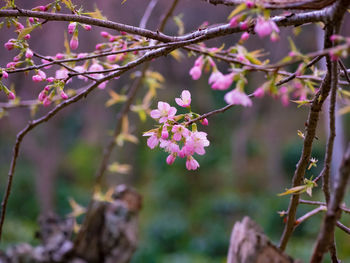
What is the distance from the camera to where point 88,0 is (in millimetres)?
2775

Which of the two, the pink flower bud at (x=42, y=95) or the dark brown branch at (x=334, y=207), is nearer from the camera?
the dark brown branch at (x=334, y=207)

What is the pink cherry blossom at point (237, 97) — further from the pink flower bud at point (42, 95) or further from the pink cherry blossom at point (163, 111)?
the pink flower bud at point (42, 95)

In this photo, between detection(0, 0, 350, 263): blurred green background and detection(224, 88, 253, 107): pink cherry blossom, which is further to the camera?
detection(0, 0, 350, 263): blurred green background

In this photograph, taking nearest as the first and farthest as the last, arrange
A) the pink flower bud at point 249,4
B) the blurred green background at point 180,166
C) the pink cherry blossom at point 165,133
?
the pink flower bud at point 249,4, the pink cherry blossom at point 165,133, the blurred green background at point 180,166

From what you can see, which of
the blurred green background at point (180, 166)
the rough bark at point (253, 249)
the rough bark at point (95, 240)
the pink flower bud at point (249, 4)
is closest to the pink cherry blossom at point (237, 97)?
the pink flower bud at point (249, 4)

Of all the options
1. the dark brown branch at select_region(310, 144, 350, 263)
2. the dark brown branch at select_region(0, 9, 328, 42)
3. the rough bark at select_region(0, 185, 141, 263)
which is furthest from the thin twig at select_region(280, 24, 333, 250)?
the rough bark at select_region(0, 185, 141, 263)

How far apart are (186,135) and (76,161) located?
4.57 m

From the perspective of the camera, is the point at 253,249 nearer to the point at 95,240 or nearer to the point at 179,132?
the point at 179,132

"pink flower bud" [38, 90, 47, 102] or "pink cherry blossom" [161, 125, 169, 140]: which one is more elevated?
"pink flower bud" [38, 90, 47, 102]

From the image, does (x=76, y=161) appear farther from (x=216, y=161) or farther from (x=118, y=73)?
(x=118, y=73)

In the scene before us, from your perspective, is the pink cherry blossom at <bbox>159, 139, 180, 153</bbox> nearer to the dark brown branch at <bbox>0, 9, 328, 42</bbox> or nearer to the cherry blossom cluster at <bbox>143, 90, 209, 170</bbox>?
the cherry blossom cluster at <bbox>143, 90, 209, 170</bbox>

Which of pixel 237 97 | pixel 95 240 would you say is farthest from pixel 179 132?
pixel 95 240

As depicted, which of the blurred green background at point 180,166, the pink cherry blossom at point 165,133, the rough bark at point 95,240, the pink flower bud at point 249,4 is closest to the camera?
the pink flower bud at point 249,4

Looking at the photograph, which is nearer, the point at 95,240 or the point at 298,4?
the point at 298,4
